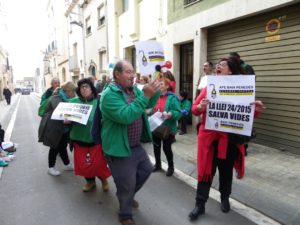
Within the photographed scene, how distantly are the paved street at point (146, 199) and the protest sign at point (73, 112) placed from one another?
113cm

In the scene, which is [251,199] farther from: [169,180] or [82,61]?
[82,61]

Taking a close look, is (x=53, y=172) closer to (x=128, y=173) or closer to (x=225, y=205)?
(x=128, y=173)

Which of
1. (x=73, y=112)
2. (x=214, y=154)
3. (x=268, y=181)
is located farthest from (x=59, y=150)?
(x=268, y=181)

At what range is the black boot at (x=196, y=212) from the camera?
350 cm

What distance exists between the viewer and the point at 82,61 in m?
22.6

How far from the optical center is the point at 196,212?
3.52 metres

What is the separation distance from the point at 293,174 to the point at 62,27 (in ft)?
99.2

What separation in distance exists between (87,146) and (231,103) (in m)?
2.18

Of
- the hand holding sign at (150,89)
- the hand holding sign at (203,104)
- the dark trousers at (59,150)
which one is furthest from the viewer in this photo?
the dark trousers at (59,150)

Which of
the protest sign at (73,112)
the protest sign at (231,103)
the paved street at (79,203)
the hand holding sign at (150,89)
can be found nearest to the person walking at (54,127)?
the protest sign at (73,112)

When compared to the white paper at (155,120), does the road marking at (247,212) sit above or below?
below

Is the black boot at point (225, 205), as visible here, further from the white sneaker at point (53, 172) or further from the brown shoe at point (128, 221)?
the white sneaker at point (53, 172)

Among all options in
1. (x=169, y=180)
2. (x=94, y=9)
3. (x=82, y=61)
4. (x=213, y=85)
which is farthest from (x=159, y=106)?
(x=82, y=61)

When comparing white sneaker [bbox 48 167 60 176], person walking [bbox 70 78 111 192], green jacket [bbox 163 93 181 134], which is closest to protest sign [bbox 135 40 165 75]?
green jacket [bbox 163 93 181 134]
